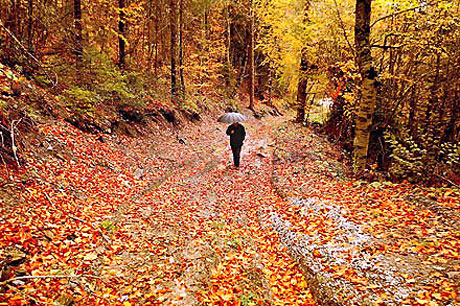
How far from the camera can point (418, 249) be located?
448 centimetres

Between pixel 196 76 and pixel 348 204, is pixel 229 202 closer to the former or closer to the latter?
pixel 348 204

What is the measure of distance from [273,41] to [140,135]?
14073 millimetres

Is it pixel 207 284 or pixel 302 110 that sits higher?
pixel 302 110

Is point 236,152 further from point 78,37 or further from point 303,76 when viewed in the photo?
point 78,37

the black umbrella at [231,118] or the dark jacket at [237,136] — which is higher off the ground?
the black umbrella at [231,118]

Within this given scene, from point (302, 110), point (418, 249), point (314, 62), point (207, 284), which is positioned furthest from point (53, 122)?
point (302, 110)

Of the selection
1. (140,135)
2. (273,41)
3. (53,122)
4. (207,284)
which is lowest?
(207,284)

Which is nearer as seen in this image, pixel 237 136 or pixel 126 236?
pixel 126 236

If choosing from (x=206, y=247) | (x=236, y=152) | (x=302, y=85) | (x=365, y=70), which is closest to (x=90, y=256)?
(x=206, y=247)

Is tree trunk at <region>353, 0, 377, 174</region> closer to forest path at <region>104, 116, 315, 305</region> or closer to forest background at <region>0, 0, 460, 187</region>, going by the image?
forest background at <region>0, 0, 460, 187</region>

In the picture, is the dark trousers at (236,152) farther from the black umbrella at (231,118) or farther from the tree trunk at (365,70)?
the tree trunk at (365,70)

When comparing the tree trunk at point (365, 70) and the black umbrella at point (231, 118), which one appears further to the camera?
the black umbrella at point (231, 118)

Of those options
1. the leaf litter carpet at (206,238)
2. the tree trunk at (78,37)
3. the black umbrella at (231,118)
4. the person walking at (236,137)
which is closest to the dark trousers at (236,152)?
the person walking at (236,137)

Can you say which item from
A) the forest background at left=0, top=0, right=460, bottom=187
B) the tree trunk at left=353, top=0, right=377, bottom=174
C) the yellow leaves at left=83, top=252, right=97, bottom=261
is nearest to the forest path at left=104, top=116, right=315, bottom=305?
the yellow leaves at left=83, top=252, right=97, bottom=261
